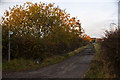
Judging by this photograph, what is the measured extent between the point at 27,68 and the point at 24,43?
2946 mm

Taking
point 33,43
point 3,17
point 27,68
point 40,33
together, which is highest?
point 3,17

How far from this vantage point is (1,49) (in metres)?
12.3

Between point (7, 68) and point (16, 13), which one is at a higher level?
point (16, 13)

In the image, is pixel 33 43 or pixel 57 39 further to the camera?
pixel 57 39

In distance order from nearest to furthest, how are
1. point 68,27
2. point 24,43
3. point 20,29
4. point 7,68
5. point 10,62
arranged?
point 7,68 → point 10,62 → point 24,43 → point 20,29 → point 68,27

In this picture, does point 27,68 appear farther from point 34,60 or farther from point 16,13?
point 16,13

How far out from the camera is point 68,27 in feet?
66.4

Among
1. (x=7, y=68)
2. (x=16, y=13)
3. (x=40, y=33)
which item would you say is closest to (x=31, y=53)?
(x=7, y=68)

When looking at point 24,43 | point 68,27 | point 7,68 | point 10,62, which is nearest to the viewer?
point 7,68

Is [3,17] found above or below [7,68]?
above

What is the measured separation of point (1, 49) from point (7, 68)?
253 cm

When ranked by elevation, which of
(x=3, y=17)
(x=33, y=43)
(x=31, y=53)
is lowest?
(x=31, y=53)

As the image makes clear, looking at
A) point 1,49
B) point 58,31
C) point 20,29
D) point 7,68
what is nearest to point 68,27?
point 58,31

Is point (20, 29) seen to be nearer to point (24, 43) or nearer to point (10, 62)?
point (24, 43)
